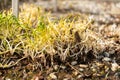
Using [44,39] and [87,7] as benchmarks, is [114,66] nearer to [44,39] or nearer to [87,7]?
[44,39]

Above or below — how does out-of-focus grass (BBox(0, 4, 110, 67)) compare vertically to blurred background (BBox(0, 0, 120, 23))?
above

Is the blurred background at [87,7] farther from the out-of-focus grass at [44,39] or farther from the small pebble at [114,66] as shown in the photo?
the small pebble at [114,66]

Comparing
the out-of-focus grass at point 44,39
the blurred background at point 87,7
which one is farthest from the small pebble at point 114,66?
the blurred background at point 87,7

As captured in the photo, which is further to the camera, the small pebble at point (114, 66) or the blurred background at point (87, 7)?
the blurred background at point (87, 7)

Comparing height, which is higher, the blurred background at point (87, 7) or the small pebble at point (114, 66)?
the small pebble at point (114, 66)

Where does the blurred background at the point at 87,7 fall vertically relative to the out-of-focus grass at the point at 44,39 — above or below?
below

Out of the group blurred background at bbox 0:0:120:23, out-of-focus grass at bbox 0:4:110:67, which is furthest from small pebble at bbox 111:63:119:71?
blurred background at bbox 0:0:120:23

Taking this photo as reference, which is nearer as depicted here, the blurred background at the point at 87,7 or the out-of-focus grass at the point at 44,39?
the out-of-focus grass at the point at 44,39

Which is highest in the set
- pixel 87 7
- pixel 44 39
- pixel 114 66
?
pixel 44 39

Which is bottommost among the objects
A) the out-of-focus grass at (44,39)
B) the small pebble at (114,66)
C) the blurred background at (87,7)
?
the blurred background at (87,7)

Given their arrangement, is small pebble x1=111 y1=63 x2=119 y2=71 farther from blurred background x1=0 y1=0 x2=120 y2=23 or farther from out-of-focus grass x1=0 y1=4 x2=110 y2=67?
blurred background x1=0 y1=0 x2=120 y2=23

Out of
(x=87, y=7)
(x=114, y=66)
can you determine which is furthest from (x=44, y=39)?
(x=87, y=7)
